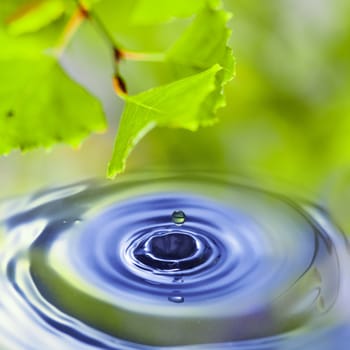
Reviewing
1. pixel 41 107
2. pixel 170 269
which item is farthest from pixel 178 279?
pixel 41 107

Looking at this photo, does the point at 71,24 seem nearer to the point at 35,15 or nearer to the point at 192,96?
the point at 35,15

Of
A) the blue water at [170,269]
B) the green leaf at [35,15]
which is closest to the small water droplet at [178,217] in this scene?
the blue water at [170,269]

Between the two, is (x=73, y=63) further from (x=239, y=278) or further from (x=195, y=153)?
(x=239, y=278)

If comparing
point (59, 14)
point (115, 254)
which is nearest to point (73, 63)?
point (59, 14)

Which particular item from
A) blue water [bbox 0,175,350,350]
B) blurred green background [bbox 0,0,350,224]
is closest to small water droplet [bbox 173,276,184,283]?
blue water [bbox 0,175,350,350]

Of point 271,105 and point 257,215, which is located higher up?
point 271,105

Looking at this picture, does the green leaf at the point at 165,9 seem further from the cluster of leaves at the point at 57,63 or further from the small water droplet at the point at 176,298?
the small water droplet at the point at 176,298

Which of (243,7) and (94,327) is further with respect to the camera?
(243,7)
